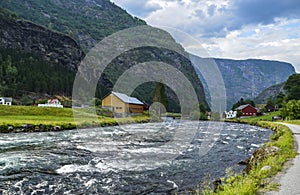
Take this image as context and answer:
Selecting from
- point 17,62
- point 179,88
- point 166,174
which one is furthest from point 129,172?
point 179,88

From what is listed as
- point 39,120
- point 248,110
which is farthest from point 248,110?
point 39,120

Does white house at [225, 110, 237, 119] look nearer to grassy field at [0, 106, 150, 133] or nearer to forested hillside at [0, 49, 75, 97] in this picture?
Result: grassy field at [0, 106, 150, 133]

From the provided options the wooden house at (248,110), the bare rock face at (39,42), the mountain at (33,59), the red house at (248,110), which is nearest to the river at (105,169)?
the mountain at (33,59)

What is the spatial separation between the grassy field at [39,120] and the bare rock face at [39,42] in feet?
304

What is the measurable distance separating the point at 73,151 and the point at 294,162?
13865mm

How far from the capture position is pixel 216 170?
48.2 ft

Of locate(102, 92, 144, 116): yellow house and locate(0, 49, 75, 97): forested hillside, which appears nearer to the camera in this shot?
locate(102, 92, 144, 116): yellow house

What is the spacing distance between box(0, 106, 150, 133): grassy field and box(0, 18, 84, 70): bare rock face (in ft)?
304

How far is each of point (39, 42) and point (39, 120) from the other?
121204mm

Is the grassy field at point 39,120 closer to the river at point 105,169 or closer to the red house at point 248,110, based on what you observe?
the river at point 105,169

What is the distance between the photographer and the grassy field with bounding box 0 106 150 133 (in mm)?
34178

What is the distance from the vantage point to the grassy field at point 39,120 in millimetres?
34178

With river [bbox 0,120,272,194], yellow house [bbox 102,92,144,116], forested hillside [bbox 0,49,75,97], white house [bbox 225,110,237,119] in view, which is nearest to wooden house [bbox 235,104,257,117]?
white house [bbox 225,110,237,119]

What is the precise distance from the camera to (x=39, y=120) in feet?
136
